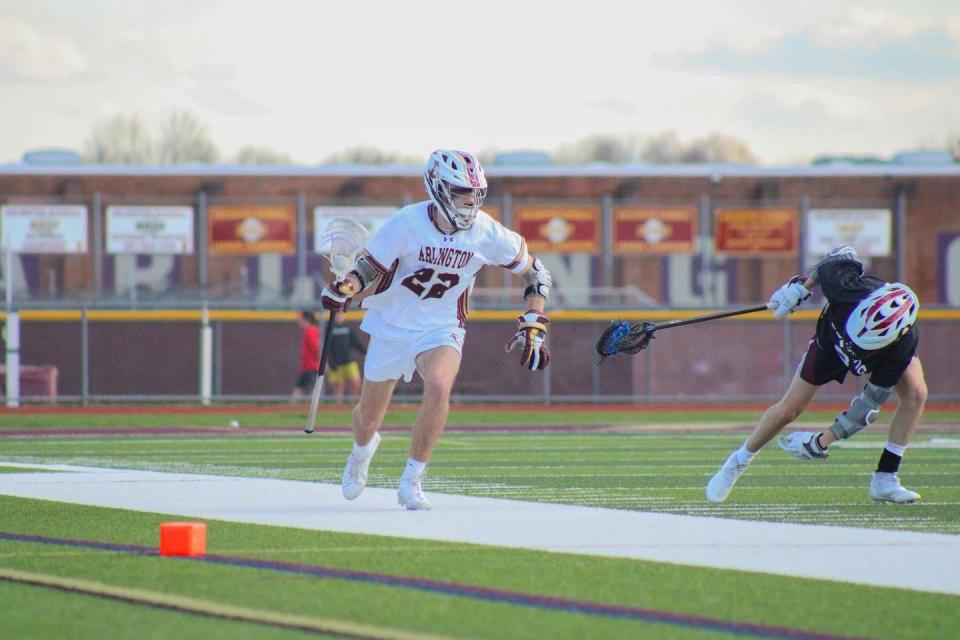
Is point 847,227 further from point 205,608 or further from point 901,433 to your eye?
point 205,608

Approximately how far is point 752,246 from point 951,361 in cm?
618

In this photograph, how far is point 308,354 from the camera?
24.0 metres

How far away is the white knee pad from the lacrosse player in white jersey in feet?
6.37

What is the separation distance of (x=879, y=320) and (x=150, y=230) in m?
22.0

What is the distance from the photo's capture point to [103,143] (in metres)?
78.5

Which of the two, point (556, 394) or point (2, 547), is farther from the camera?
point (556, 394)

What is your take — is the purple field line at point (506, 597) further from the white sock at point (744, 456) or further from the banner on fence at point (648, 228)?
the banner on fence at point (648, 228)

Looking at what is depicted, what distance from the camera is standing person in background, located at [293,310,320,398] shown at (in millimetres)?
24000

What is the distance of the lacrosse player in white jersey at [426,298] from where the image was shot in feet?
30.8

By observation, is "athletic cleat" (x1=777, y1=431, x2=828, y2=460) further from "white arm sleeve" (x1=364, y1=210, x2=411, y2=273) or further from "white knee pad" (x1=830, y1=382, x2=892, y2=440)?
"white arm sleeve" (x1=364, y1=210, x2=411, y2=273)

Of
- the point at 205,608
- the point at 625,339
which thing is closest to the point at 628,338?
the point at 625,339

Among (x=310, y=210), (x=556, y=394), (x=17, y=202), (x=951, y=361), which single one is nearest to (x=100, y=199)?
(x=17, y=202)

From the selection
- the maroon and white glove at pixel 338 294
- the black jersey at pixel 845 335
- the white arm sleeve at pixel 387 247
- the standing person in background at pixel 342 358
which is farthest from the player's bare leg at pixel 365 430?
the standing person in background at pixel 342 358

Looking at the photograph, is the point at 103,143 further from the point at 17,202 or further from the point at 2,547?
the point at 2,547
